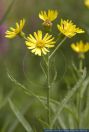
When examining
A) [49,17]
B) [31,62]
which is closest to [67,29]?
[49,17]

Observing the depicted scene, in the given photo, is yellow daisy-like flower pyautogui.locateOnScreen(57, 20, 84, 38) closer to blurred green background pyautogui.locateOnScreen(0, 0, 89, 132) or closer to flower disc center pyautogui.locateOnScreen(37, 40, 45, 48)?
flower disc center pyautogui.locateOnScreen(37, 40, 45, 48)

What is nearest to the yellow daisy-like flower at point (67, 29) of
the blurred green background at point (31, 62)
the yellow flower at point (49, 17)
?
the yellow flower at point (49, 17)

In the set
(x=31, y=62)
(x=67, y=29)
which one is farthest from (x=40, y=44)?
(x=31, y=62)

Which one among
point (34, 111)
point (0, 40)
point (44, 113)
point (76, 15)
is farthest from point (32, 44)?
point (76, 15)

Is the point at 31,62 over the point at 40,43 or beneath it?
beneath

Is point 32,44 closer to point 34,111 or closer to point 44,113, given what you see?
point 44,113

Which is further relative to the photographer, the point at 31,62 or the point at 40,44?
the point at 31,62

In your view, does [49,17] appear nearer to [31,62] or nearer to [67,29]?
[67,29]

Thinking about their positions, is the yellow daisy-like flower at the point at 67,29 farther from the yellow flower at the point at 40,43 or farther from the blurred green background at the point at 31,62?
the blurred green background at the point at 31,62

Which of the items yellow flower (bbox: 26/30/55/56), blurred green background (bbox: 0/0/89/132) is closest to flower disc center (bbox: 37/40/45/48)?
yellow flower (bbox: 26/30/55/56)

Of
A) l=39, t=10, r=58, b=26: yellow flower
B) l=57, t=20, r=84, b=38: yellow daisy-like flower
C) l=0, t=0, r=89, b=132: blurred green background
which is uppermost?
l=39, t=10, r=58, b=26: yellow flower

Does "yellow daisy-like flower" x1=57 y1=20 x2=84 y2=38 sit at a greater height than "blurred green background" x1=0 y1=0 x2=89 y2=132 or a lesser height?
greater

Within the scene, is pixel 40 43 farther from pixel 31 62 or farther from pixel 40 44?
pixel 31 62

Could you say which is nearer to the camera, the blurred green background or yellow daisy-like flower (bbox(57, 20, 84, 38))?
yellow daisy-like flower (bbox(57, 20, 84, 38))
